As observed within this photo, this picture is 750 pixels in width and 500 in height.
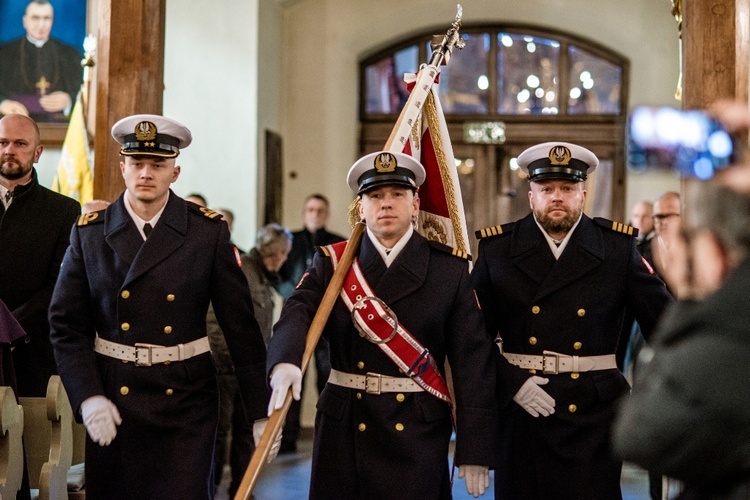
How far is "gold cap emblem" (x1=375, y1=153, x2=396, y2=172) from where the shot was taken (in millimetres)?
3471

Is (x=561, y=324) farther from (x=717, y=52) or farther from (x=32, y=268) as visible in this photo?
(x=32, y=268)

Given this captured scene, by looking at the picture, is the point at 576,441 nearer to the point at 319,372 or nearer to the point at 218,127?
the point at 319,372

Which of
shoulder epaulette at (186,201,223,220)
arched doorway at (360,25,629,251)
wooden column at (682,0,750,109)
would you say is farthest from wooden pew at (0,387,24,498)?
arched doorway at (360,25,629,251)

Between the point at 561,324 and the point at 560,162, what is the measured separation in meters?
0.56

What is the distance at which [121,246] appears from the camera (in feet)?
11.6

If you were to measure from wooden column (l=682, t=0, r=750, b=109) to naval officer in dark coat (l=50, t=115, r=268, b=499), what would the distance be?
212 centimetres

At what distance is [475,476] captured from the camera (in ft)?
10.7

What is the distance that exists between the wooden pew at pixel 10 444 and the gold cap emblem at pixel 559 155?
2.05 metres

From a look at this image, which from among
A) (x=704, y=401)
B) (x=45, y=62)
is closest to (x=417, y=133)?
(x=704, y=401)

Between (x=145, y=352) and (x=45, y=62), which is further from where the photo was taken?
(x=45, y=62)

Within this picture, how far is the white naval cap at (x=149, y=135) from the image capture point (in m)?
3.57

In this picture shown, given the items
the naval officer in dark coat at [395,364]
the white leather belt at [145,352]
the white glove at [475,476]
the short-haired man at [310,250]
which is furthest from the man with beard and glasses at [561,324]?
the short-haired man at [310,250]

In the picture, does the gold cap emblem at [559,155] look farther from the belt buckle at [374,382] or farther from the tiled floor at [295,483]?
the tiled floor at [295,483]

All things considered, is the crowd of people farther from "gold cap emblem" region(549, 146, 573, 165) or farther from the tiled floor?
the tiled floor
